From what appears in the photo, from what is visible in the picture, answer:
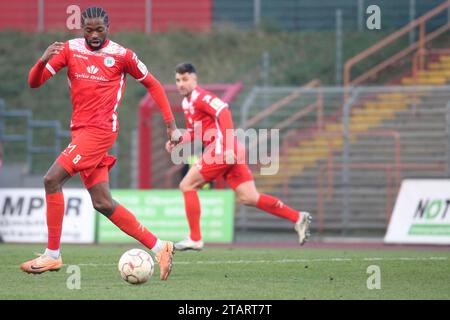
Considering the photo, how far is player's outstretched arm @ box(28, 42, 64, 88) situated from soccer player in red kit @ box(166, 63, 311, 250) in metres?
3.52

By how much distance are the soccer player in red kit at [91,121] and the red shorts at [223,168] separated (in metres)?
3.26

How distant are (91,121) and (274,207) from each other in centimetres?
409

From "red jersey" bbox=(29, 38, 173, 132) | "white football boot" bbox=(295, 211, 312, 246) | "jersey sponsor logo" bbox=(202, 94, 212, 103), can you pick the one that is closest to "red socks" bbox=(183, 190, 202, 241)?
"jersey sponsor logo" bbox=(202, 94, 212, 103)

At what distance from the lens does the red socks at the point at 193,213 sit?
515 inches

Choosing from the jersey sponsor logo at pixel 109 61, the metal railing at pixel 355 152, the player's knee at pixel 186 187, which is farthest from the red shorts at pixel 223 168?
the metal railing at pixel 355 152

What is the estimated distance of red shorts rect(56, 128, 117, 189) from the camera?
32.4 ft

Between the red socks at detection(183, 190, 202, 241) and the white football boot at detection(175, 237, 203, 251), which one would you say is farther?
the red socks at detection(183, 190, 202, 241)

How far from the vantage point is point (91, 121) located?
33.0 ft

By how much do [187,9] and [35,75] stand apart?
60.2ft

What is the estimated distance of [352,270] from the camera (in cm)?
1113

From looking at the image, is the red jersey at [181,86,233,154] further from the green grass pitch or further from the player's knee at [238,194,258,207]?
the green grass pitch
